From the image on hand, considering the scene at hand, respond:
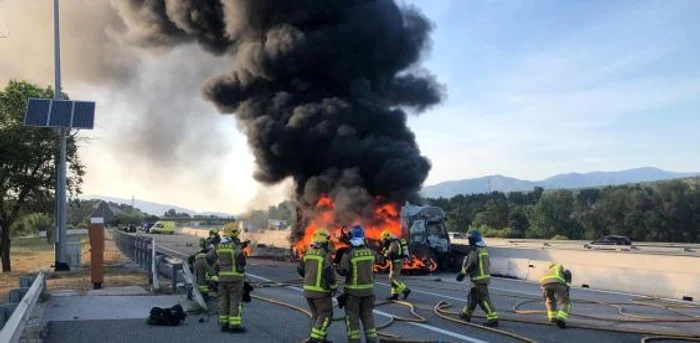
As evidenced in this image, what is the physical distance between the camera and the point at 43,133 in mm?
21859

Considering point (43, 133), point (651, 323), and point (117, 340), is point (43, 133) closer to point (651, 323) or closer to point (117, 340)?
point (117, 340)

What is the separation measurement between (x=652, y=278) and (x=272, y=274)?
10.1m

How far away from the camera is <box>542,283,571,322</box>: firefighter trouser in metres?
9.62

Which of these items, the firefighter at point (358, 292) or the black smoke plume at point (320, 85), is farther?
the black smoke plume at point (320, 85)

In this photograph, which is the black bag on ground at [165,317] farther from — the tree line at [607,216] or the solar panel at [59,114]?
the tree line at [607,216]

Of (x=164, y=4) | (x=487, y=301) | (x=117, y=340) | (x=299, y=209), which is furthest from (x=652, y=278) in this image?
(x=164, y=4)

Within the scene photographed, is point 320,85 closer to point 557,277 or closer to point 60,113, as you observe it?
point 60,113

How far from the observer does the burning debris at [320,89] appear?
2669cm

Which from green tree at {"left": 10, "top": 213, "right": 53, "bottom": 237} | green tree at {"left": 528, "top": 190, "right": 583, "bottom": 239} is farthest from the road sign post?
green tree at {"left": 528, "top": 190, "right": 583, "bottom": 239}

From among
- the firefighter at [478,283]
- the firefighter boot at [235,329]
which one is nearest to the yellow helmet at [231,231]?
the firefighter boot at [235,329]

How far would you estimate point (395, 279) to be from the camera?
13.0 metres

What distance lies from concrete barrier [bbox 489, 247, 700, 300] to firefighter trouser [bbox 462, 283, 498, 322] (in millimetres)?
7288

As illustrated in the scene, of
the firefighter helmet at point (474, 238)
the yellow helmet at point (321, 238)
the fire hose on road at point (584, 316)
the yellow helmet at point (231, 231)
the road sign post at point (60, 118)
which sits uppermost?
the road sign post at point (60, 118)

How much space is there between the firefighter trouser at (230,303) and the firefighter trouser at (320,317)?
1563 millimetres
